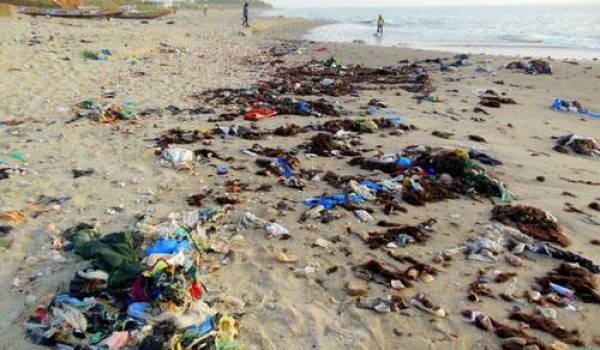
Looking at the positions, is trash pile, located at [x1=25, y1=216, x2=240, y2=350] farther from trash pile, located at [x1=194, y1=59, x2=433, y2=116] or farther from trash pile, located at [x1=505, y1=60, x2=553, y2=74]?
trash pile, located at [x1=505, y1=60, x2=553, y2=74]

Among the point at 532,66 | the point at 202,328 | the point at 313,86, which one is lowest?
the point at 202,328

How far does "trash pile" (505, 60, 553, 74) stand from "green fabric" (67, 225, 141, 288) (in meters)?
15.5

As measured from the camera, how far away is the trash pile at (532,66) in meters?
15.1

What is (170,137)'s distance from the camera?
7.27 m

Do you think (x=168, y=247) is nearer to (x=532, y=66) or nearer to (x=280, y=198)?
(x=280, y=198)

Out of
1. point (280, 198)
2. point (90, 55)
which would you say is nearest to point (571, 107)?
point (280, 198)

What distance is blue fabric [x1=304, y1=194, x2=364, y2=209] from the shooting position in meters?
5.26

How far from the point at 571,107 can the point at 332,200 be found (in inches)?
345

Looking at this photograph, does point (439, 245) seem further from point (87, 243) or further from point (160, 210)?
point (87, 243)

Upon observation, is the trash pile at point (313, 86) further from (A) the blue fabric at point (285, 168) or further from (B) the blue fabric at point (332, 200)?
(B) the blue fabric at point (332, 200)

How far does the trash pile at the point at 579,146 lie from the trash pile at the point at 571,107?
124 inches

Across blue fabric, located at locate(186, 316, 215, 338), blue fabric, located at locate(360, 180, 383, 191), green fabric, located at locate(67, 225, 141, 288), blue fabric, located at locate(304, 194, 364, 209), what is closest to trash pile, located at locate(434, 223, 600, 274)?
blue fabric, located at locate(304, 194, 364, 209)

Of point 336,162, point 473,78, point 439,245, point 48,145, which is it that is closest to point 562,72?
point 473,78

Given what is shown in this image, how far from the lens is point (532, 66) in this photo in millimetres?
15430
